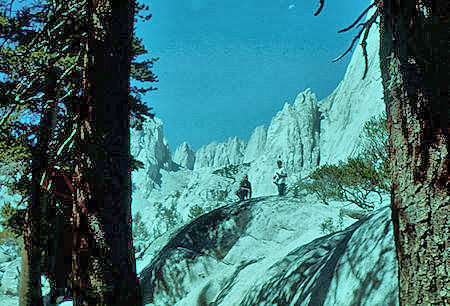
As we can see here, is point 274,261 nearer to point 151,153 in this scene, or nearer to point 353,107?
point 353,107

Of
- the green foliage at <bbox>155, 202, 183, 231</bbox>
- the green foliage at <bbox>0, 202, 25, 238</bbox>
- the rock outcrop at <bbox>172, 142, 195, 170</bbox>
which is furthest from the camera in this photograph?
the rock outcrop at <bbox>172, 142, 195, 170</bbox>

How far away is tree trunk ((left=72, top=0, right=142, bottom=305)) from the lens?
2.12 meters

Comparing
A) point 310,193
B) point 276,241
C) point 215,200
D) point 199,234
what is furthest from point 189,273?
point 215,200

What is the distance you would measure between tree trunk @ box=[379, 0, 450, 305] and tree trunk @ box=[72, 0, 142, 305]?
1864mm

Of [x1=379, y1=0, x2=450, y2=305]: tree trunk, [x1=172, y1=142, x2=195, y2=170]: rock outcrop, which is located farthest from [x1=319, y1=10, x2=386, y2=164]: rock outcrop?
[x1=172, y1=142, x2=195, y2=170]: rock outcrop

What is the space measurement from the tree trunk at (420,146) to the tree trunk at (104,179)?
1864 millimetres

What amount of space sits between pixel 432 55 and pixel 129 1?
7.74 feet

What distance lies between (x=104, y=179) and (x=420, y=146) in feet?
6.85

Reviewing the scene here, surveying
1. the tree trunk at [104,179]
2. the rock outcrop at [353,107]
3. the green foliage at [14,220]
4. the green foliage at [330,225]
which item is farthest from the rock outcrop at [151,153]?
the tree trunk at [104,179]

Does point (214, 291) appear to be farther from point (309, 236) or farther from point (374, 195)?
point (374, 195)

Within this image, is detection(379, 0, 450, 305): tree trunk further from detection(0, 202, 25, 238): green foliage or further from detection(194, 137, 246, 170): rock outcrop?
detection(194, 137, 246, 170): rock outcrop

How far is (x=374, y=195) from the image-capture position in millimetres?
13781

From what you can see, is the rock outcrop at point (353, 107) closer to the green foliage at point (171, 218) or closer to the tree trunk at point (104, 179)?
the green foliage at point (171, 218)

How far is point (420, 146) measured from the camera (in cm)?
162
